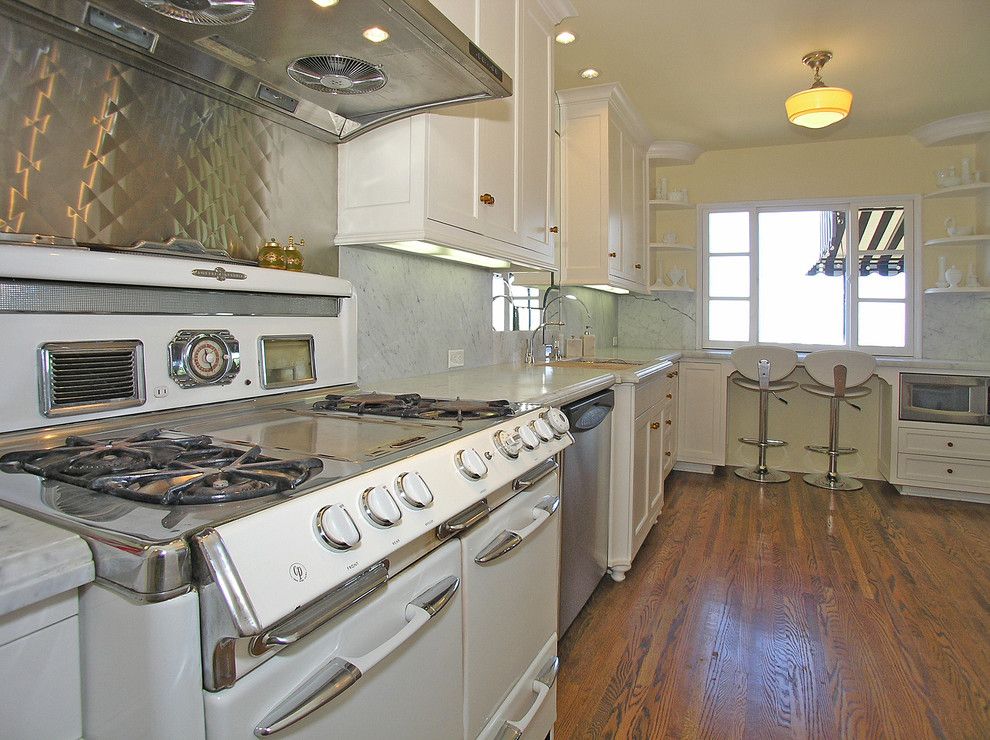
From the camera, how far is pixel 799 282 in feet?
15.9

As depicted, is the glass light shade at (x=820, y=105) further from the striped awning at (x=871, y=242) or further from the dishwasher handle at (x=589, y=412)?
the dishwasher handle at (x=589, y=412)

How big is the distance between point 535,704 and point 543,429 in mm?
631

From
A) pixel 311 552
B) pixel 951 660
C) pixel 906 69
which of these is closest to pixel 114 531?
pixel 311 552

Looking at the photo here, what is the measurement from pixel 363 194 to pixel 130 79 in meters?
0.65

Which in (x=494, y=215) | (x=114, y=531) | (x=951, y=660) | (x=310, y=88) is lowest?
(x=951, y=660)

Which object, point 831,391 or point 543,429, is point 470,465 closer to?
point 543,429

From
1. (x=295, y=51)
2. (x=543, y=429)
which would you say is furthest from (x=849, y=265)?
(x=295, y=51)

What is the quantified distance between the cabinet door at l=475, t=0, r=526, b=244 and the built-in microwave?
3.20 m

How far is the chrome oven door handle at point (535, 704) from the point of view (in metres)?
1.28

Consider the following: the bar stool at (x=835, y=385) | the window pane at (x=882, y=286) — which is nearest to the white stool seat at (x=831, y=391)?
the bar stool at (x=835, y=385)

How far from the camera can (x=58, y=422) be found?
3.41 feet

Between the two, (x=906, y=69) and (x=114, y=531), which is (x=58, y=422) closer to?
(x=114, y=531)

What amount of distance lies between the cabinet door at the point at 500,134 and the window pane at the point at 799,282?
339 centimetres

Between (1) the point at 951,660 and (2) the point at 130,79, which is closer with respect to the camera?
(2) the point at 130,79
